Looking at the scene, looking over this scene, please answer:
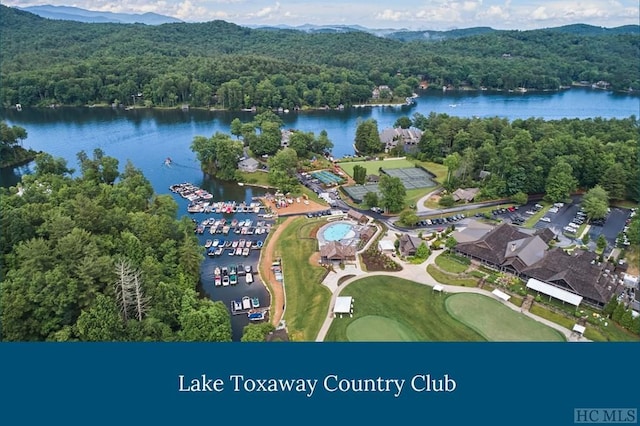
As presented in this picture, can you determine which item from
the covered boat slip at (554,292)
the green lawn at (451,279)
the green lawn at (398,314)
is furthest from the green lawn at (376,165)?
the covered boat slip at (554,292)

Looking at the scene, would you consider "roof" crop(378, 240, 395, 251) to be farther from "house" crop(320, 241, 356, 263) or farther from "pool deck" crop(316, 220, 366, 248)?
"house" crop(320, 241, 356, 263)

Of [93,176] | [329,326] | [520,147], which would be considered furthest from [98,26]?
[329,326]

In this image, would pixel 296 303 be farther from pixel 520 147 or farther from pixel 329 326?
pixel 520 147

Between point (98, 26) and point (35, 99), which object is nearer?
point (35, 99)

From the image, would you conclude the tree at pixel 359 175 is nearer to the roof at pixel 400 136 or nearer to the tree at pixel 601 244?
the roof at pixel 400 136

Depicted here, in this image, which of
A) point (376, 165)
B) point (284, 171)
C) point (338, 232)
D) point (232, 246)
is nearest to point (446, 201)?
point (338, 232)

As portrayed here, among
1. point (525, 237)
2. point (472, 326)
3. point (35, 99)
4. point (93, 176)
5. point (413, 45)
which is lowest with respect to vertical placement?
point (472, 326)
